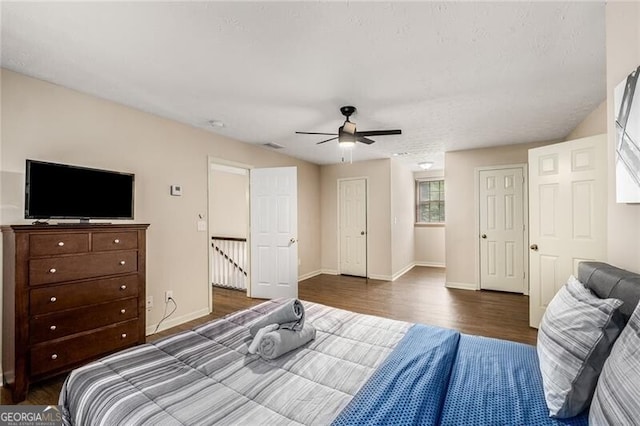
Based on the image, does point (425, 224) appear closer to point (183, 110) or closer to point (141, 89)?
point (183, 110)

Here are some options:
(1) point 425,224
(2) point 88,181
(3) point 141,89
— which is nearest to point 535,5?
(3) point 141,89

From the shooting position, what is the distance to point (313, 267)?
6.14 meters

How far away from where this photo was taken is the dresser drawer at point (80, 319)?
2.07 meters

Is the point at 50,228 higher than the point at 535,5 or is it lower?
lower

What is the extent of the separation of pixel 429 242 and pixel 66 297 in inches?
275

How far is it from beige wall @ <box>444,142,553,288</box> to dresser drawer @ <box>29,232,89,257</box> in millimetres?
5198

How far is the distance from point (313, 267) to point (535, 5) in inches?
210

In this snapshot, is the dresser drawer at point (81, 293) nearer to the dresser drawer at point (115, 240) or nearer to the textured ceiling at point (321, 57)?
the dresser drawer at point (115, 240)

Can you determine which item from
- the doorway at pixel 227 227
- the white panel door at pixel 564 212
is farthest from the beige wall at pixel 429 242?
the doorway at pixel 227 227

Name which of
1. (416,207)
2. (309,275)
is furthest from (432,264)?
(309,275)

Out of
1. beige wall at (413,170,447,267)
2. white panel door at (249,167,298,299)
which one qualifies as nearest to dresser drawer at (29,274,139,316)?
white panel door at (249,167,298,299)

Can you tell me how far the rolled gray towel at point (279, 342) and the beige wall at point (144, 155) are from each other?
2313 mm

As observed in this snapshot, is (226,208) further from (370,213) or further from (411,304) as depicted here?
(411,304)

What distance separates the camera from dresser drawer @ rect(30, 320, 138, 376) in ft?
6.77
